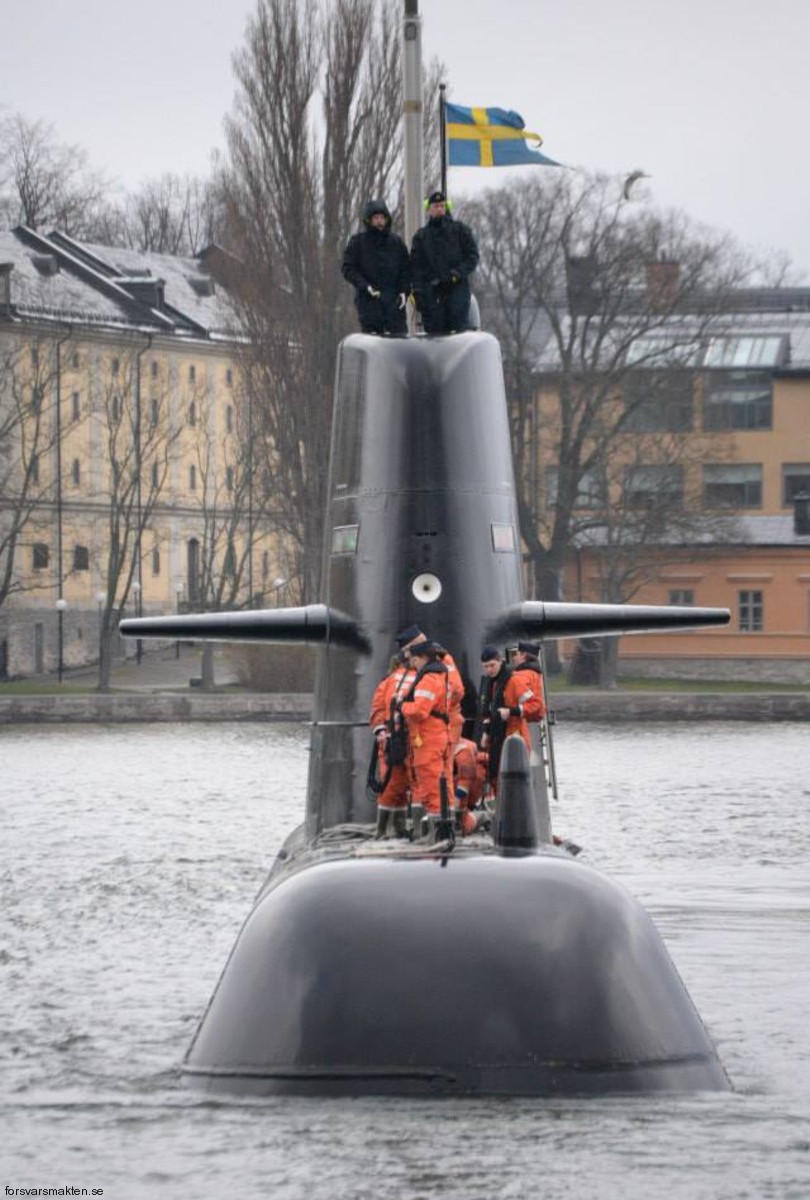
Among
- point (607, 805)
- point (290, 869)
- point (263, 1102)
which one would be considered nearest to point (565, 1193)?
point (263, 1102)

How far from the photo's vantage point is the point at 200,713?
56.8 metres

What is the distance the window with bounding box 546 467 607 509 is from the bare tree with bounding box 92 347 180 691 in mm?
11935

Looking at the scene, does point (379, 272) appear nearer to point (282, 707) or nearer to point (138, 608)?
point (282, 707)

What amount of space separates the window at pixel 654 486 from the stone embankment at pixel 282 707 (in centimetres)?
1065

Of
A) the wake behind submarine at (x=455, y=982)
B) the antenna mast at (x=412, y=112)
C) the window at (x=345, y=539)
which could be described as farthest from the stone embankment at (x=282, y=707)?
the wake behind submarine at (x=455, y=982)

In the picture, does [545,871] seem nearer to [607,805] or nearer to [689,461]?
[607,805]

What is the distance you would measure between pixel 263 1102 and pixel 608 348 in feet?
191

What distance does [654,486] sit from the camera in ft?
229

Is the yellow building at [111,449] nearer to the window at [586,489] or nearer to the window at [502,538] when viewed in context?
the window at [586,489]

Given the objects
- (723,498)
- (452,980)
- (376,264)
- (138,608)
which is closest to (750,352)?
(723,498)

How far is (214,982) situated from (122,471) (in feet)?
169

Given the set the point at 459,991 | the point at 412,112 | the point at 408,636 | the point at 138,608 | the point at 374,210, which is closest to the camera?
the point at 459,991

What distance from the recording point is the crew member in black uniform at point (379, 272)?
17.0 m

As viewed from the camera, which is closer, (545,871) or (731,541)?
(545,871)
